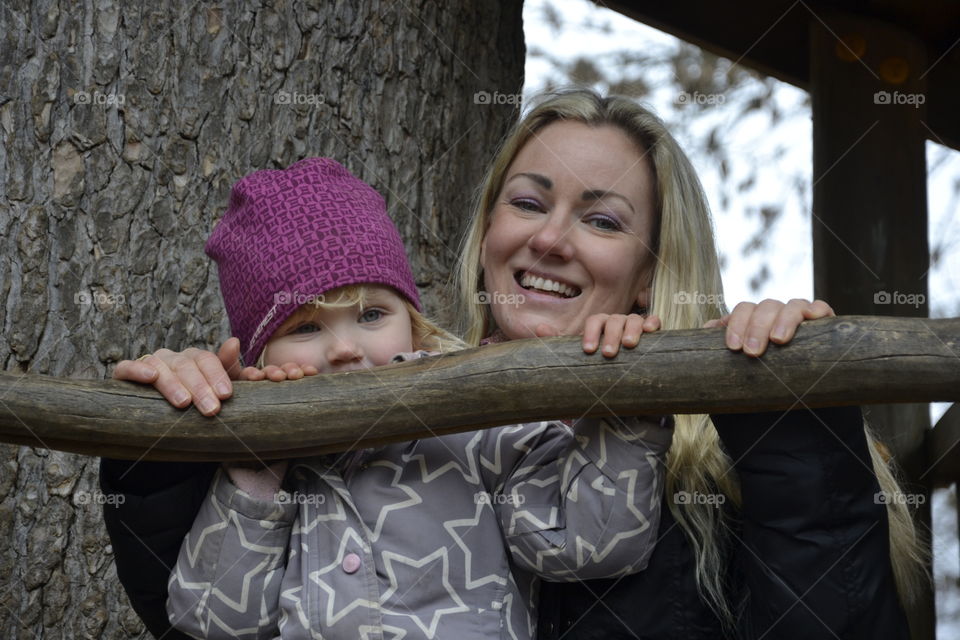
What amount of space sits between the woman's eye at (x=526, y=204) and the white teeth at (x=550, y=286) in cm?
16

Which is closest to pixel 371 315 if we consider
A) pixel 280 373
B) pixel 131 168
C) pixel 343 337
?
pixel 343 337

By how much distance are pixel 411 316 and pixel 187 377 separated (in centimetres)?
57

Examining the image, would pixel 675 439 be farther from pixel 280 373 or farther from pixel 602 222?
pixel 280 373

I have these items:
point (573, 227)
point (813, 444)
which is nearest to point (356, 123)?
point (573, 227)

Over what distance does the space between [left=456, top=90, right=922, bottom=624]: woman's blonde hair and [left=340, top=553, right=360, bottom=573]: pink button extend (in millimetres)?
574

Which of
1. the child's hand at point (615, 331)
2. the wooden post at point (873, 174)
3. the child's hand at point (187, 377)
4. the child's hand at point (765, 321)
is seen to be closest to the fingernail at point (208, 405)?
the child's hand at point (187, 377)

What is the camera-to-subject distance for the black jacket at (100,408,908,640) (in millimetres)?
1952

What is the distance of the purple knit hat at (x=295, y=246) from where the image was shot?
226 centimetres

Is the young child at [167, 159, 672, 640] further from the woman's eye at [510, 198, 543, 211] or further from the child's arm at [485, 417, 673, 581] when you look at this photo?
the woman's eye at [510, 198, 543, 211]

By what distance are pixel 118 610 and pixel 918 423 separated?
2401mm

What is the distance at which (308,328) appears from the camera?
225cm

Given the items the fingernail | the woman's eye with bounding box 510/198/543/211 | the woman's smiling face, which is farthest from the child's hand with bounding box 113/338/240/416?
the woman's eye with bounding box 510/198/543/211

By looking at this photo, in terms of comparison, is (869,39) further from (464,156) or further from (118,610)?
(118,610)

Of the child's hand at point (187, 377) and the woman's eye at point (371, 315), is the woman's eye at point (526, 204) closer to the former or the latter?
the woman's eye at point (371, 315)
